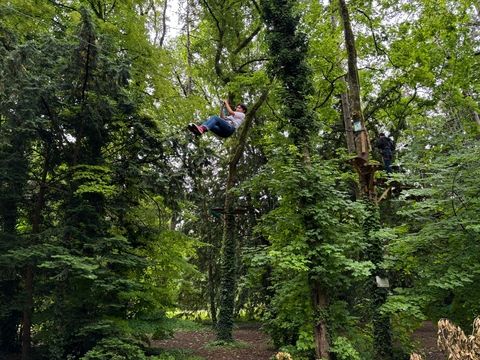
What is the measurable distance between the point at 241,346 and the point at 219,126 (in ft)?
20.4

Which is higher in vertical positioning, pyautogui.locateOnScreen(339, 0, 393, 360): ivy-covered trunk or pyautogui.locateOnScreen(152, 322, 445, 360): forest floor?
pyautogui.locateOnScreen(339, 0, 393, 360): ivy-covered trunk

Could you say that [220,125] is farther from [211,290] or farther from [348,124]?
[211,290]

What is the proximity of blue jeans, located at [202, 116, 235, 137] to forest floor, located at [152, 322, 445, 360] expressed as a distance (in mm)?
4751

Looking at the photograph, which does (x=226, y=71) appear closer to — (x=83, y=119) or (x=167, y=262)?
(x=83, y=119)

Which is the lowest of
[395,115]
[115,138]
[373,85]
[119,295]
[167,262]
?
[119,295]

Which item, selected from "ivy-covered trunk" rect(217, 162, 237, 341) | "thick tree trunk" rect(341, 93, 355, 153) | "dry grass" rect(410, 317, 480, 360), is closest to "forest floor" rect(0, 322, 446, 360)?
"ivy-covered trunk" rect(217, 162, 237, 341)

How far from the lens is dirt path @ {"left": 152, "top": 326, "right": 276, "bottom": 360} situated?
9078 mm

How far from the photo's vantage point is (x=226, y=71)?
12117 millimetres

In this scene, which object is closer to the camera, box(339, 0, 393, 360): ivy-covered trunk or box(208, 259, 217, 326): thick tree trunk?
box(339, 0, 393, 360): ivy-covered trunk

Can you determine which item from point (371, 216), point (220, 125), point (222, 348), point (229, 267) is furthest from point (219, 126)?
point (222, 348)

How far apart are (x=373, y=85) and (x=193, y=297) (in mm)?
10869

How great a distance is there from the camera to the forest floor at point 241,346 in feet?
29.1

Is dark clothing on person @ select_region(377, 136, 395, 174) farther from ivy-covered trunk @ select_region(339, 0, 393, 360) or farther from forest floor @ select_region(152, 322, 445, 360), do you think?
forest floor @ select_region(152, 322, 445, 360)

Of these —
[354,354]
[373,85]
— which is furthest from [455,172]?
[373,85]
